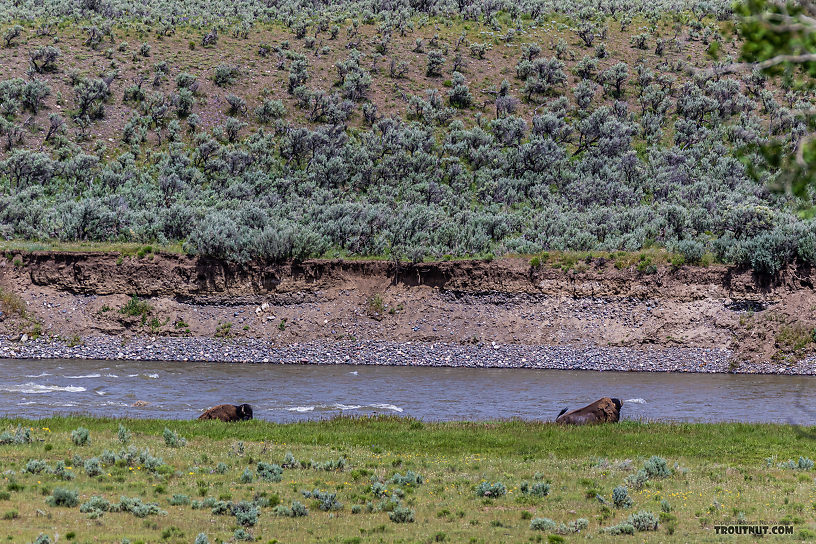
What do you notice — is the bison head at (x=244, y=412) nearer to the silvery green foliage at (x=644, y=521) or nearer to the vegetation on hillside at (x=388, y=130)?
the silvery green foliage at (x=644, y=521)

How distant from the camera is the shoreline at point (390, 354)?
109ft

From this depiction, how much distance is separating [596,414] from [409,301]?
18489 millimetres

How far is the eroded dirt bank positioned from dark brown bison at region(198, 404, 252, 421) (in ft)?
51.8

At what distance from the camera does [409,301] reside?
123ft

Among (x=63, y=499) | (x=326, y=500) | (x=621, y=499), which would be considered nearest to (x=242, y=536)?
(x=326, y=500)

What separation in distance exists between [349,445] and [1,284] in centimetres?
2753

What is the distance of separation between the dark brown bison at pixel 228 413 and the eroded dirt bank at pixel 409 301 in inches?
621

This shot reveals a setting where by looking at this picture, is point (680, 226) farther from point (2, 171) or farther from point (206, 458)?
point (2, 171)

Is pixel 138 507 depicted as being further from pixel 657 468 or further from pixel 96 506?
pixel 657 468

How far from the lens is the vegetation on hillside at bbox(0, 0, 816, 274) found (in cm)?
4234

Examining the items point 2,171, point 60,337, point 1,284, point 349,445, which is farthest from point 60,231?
point 349,445

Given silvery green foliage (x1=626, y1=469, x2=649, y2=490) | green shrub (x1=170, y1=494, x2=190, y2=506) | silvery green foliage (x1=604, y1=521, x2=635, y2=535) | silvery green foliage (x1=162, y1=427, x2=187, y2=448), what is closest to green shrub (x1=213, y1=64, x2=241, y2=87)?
silvery green foliage (x1=162, y1=427, x2=187, y2=448)

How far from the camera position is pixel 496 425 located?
63.3 feet

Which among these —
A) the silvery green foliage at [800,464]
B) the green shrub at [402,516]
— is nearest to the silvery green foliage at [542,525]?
the green shrub at [402,516]
